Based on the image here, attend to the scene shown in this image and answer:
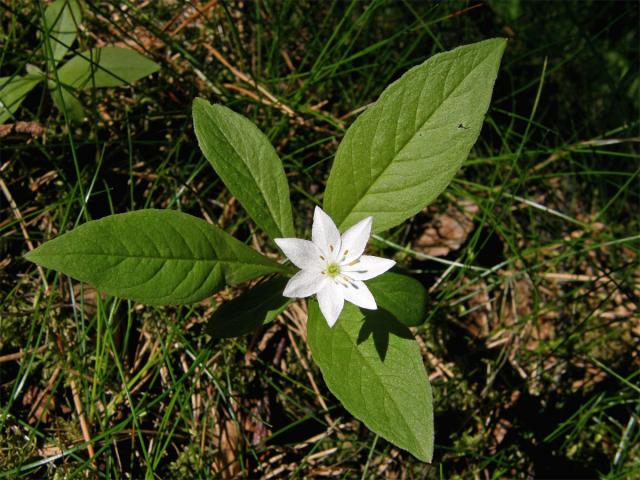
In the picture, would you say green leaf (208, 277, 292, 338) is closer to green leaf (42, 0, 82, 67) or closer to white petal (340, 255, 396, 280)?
white petal (340, 255, 396, 280)

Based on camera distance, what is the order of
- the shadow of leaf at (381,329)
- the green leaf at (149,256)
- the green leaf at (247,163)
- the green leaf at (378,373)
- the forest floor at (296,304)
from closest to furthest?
the green leaf at (149,256) → the green leaf at (378,373) → the shadow of leaf at (381,329) → the green leaf at (247,163) → the forest floor at (296,304)

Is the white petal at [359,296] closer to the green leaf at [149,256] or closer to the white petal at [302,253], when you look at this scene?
the white petal at [302,253]

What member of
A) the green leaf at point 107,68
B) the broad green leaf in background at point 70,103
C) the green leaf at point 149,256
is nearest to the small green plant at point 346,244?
the green leaf at point 149,256

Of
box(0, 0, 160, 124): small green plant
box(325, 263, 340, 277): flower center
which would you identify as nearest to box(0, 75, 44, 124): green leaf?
box(0, 0, 160, 124): small green plant

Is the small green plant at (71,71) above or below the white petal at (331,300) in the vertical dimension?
above

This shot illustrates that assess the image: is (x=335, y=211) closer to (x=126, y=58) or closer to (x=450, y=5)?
(x=126, y=58)

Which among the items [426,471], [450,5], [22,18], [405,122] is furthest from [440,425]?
[22,18]

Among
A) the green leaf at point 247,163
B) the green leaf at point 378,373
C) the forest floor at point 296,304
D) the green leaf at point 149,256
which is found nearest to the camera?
the green leaf at point 149,256
